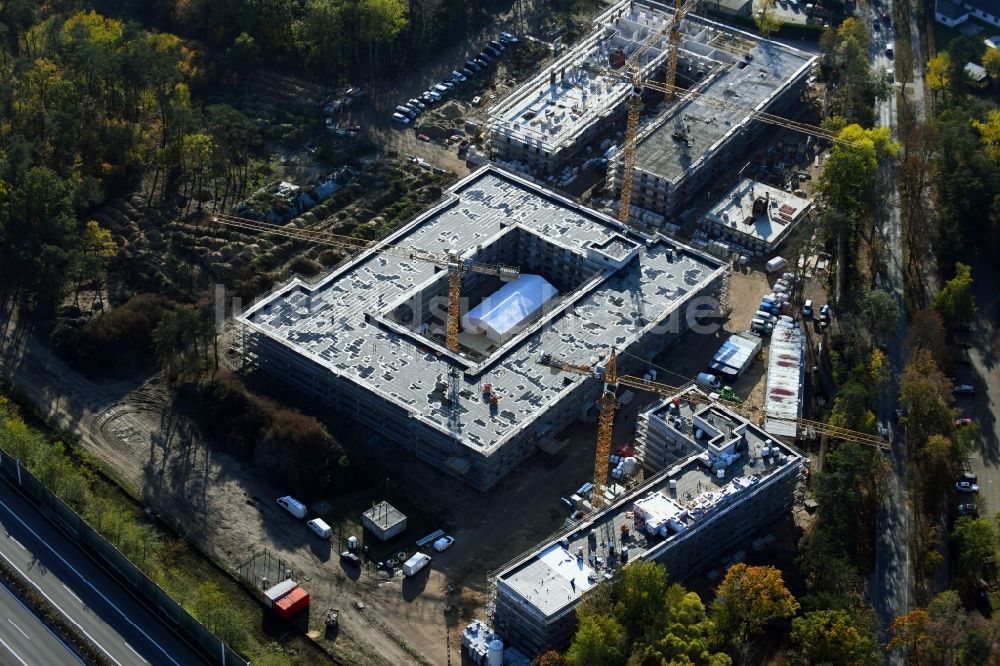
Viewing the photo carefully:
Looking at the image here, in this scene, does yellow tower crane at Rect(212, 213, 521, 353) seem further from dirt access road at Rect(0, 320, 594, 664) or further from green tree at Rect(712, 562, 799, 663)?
green tree at Rect(712, 562, 799, 663)

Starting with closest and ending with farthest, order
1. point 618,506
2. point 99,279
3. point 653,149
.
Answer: point 618,506, point 99,279, point 653,149

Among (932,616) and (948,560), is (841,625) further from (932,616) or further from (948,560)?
(948,560)

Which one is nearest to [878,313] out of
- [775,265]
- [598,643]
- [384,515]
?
[775,265]

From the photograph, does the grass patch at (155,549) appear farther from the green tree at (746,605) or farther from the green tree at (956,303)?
the green tree at (956,303)

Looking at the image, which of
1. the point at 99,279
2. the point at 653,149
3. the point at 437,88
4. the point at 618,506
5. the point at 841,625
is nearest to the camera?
the point at 841,625

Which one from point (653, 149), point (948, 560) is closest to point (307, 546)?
point (948, 560)

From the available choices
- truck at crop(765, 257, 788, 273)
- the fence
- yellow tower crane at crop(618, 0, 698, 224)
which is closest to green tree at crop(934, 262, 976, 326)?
truck at crop(765, 257, 788, 273)

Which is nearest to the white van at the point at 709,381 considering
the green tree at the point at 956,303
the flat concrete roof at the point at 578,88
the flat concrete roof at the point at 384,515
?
the green tree at the point at 956,303
